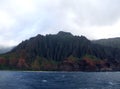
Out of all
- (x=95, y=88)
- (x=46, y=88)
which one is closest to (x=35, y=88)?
(x=46, y=88)

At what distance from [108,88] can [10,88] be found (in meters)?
41.1

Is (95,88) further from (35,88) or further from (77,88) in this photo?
(35,88)

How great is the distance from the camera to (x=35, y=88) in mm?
139500

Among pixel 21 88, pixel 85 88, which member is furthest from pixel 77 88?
pixel 21 88

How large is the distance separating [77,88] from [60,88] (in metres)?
7.39

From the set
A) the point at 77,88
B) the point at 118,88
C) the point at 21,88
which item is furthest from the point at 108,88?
the point at 21,88

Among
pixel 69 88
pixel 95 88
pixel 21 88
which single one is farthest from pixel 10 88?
pixel 95 88

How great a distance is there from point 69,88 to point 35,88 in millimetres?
14768

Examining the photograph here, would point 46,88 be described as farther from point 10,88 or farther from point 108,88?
point 108,88

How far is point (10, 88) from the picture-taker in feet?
443

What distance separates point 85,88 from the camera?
136 metres

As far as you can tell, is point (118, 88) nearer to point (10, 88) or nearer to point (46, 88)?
point (46, 88)

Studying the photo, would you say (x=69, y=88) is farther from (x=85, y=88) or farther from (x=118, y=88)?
(x=118, y=88)

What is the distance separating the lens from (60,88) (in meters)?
138
